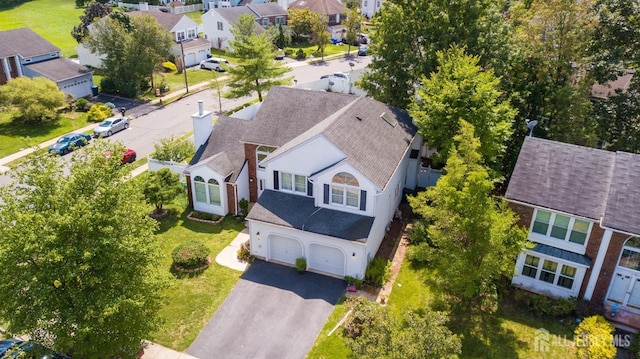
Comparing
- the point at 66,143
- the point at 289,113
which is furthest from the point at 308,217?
the point at 66,143

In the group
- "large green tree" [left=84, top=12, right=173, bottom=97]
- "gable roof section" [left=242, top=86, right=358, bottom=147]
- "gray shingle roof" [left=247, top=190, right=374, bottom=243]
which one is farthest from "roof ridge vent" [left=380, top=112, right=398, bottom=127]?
"large green tree" [left=84, top=12, right=173, bottom=97]

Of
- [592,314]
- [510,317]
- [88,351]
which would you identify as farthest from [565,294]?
[88,351]

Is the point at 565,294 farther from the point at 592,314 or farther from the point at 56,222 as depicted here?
the point at 56,222

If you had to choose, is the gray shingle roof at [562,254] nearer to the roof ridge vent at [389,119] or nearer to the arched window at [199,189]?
the roof ridge vent at [389,119]

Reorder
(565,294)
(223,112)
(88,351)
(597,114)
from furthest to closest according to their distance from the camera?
(223,112)
(597,114)
(565,294)
(88,351)

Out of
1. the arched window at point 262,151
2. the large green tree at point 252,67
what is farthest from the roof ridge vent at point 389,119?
the large green tree at point 252,67
